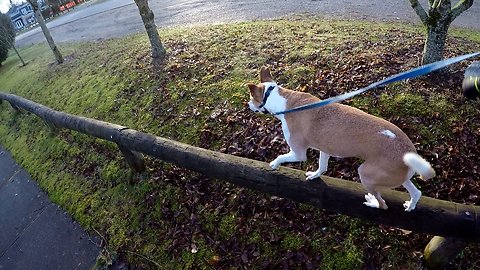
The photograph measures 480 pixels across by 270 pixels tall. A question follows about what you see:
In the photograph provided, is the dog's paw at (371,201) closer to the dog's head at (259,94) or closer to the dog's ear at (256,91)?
the dog's head at (259,94)

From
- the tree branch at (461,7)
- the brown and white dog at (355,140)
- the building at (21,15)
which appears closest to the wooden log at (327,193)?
the brown and white dog at (355,140)

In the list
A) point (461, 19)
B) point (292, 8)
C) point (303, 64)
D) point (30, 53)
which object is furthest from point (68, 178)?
point (30, 53)

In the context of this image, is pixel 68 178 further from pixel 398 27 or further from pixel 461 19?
pixel 461 19

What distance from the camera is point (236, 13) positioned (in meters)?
15.5

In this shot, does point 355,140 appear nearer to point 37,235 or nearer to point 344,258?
point 344,258

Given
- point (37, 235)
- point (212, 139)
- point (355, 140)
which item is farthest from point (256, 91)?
point (37, 235)

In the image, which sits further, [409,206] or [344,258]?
[344,258]

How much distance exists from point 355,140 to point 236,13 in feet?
43.3

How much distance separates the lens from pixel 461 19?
11.3m

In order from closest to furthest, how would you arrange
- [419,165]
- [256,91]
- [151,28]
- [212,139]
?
[419,165] → [256,91] → [212,139] → [151,28]

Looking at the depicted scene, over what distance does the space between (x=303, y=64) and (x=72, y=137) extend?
6.82 m

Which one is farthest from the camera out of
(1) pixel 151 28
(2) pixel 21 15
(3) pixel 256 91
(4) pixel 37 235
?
(2) pixel 21 15

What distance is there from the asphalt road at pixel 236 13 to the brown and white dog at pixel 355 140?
9501 mm

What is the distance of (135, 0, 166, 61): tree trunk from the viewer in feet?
34.1
